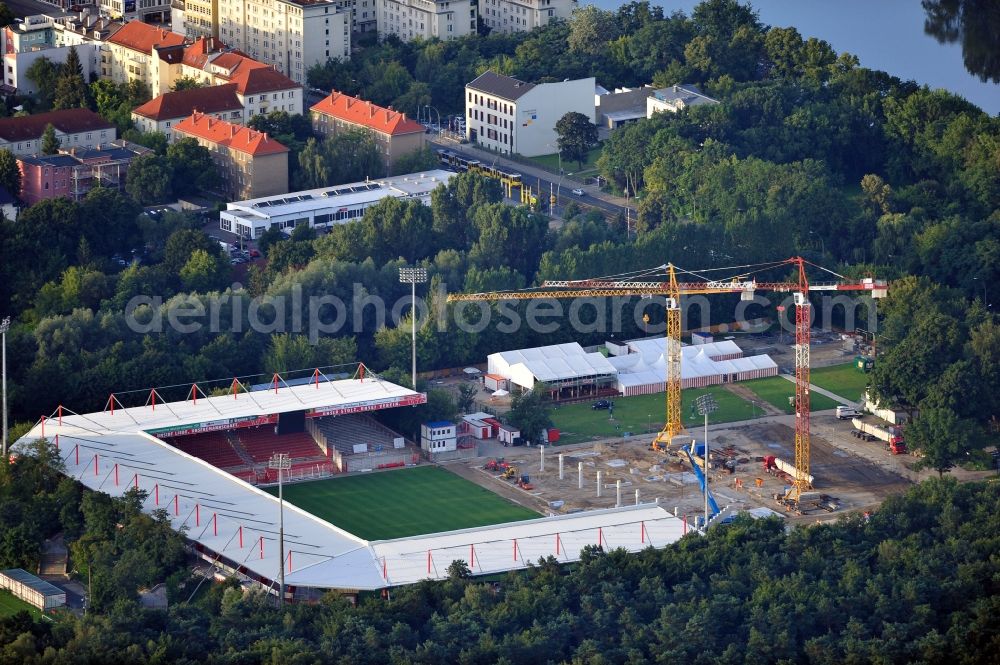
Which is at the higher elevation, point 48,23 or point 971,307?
point 48,23

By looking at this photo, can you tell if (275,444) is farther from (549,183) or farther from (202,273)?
(549,183)

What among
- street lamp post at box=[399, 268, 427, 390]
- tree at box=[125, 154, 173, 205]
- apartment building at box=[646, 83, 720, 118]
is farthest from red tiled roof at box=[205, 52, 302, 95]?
street lamp post at box=[399, 268, 427, 390]

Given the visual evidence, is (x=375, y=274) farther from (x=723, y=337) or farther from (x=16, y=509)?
(x=16, y=509)

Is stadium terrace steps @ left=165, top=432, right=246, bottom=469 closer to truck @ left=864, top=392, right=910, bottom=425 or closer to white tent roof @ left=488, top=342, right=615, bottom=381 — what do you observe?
white tent roof @ left=488, top=342, right=615, bottom=381

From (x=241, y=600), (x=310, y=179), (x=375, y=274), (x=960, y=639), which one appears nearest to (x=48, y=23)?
(x=310, y=179)

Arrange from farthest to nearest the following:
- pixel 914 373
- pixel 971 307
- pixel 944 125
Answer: pixel 944 125, pixel 971 307, pixel 914 373

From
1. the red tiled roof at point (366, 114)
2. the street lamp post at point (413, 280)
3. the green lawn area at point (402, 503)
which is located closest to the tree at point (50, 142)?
the red tiled roof at point (366, 114)
